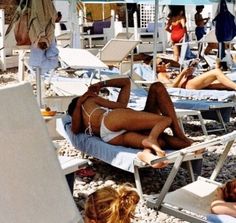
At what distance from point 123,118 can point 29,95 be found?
76.0 inches

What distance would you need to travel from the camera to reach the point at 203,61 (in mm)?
11375

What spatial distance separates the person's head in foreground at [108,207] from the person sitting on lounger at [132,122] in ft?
4.38

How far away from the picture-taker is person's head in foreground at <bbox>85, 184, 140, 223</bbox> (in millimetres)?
2350

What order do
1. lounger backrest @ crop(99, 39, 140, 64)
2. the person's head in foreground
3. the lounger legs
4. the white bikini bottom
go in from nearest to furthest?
1. the person's head in foreground
2. the lounger legs
3. the white bikini bottom
4. lounger backrest @ crop(99, 39, 140, 64)

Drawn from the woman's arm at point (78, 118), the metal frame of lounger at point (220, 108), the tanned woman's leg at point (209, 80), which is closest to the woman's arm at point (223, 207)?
the woman's arm at point (78, 118)

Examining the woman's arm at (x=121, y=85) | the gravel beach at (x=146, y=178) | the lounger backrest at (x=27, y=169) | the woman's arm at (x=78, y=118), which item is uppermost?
the lounger backrest at (x=27, y=169)

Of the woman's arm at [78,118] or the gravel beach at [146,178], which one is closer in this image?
the gravel beach at [146,178]

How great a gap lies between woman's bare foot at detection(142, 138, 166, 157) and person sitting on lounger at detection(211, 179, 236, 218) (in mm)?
723

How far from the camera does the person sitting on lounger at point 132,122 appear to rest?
415cm

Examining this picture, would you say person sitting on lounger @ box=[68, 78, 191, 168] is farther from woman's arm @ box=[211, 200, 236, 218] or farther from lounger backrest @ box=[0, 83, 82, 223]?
lounger backrest @ box=[0, 83, 82, 223]

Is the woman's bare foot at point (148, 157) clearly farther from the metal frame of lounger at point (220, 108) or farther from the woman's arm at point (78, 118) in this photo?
the metal frame of lounger at point (220, 108)

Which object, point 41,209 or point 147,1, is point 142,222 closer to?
point 41,209

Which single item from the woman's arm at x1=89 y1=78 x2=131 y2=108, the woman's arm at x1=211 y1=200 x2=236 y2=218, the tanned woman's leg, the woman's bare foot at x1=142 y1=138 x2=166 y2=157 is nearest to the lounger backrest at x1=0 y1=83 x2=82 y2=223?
the woman's arm at x1=211 y1=200 x2=236 y2=218

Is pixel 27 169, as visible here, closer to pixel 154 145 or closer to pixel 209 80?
pixel 154 145
